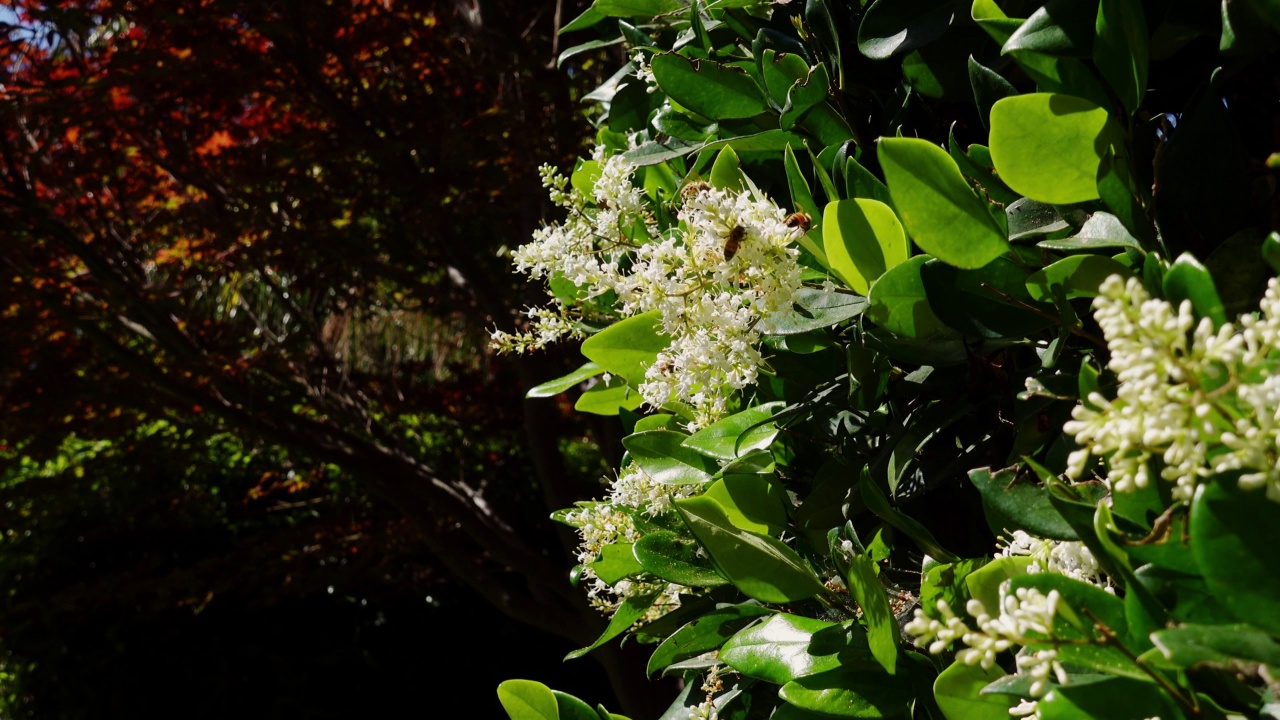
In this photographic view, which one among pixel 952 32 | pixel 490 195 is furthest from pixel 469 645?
pixel 952 32

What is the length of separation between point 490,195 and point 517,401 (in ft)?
5.78

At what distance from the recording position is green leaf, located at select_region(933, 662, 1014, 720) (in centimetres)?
68

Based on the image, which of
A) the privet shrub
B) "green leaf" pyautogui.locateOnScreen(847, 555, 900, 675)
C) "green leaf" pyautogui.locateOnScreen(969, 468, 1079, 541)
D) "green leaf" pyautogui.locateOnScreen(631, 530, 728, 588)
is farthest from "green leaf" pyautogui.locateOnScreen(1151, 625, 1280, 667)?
"green leaf" pyautogui.locateOnScreen(631, 530, 728, 588)

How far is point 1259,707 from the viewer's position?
54 centimetres

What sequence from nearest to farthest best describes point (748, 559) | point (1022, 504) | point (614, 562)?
point (1022, 504), point (748, 559), point (614, 562)

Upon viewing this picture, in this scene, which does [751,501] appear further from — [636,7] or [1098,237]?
[636,7]

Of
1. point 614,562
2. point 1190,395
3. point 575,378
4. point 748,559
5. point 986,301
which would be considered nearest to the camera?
point 1190,395

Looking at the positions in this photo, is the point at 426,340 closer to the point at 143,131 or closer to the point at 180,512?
the point at 180,512

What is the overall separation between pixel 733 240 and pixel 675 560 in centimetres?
38

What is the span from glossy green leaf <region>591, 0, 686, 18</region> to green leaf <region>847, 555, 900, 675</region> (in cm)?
81

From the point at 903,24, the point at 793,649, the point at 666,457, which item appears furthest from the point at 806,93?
the point at 793,649

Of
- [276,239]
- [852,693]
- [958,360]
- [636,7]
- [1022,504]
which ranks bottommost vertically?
[852,693]

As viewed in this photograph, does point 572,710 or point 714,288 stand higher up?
point 714,288

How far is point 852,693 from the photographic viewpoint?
824 mm
